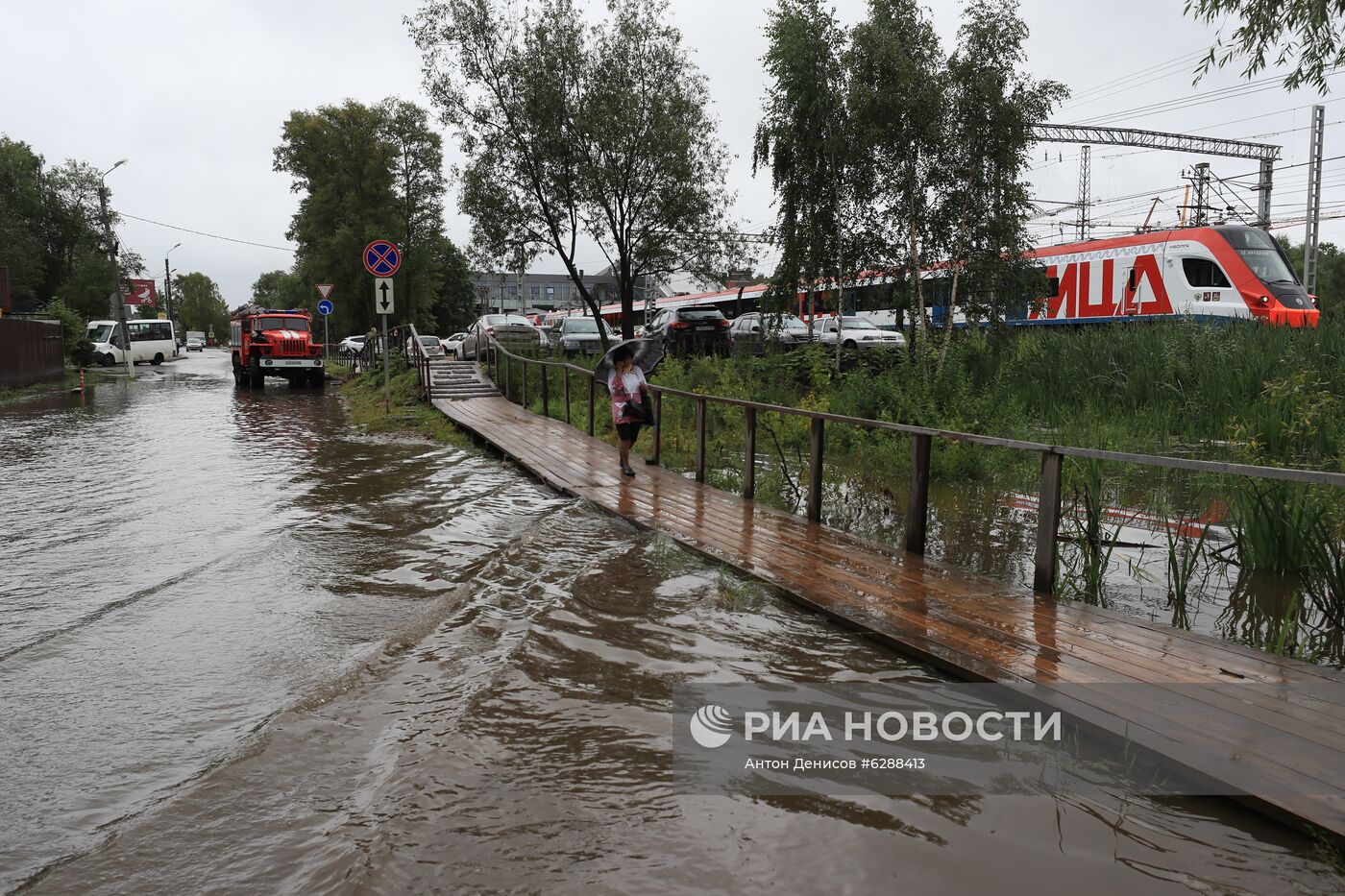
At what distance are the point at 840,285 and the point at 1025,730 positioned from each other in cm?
1417

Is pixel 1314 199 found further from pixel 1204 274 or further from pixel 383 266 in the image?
pixel 383 266

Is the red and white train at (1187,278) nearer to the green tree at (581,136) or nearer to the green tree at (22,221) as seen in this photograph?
the green tree at (581,136)

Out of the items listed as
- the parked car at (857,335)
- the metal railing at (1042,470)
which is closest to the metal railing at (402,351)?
the parked car at (857,335)

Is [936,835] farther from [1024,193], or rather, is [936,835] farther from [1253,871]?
[1024,193]

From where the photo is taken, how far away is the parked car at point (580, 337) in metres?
27.1

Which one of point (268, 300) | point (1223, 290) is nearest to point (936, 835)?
point (1223, 290)

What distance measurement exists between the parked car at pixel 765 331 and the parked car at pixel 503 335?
5555mm

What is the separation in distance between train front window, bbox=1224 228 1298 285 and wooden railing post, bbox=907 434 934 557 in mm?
17304

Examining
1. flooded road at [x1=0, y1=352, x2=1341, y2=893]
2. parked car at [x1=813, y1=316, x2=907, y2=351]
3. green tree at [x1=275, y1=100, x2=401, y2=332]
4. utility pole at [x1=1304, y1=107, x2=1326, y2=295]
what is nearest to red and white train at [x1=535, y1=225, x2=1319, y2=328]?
parked car at [x1=813, y1=316, x2=907, y2=351]

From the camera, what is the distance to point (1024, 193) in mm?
15047

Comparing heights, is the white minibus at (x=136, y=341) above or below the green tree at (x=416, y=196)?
below

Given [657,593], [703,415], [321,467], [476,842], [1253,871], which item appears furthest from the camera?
[321,467]

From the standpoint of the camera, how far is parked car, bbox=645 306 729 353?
27625 mm

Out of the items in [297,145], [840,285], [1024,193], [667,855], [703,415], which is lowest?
[667,855]
